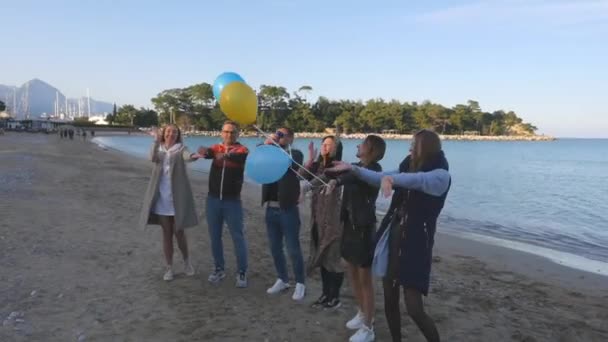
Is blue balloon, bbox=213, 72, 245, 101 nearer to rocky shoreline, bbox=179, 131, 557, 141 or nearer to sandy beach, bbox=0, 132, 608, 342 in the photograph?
sandy beach, bbox=0, 132, 608, 342

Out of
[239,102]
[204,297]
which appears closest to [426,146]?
[239,102]

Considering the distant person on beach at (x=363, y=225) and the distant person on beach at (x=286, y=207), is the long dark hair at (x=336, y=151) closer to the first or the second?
the distant person on beach at (x=286, y=207)

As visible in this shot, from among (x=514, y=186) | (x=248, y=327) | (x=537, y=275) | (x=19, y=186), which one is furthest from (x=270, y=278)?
(x=514, y=186)

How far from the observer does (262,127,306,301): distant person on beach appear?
4594 mm

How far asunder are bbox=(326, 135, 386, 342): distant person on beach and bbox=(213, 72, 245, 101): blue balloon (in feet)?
5.91

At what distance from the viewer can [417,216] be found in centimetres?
313

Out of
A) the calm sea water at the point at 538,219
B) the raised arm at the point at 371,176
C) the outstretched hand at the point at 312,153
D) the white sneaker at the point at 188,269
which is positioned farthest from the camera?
the calm sea water at the point at 538,219

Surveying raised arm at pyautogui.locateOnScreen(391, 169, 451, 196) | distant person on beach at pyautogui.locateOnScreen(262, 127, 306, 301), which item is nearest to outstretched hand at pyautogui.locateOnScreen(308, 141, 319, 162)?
distant person on beach at pyautogui.locateOnScreen(262, 127, 306, 301)

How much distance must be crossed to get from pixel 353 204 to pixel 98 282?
3256 mm

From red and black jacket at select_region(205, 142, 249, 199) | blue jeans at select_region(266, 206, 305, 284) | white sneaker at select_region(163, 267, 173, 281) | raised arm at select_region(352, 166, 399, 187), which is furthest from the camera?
white sneaker at select_region(163, 267, 173, 281)

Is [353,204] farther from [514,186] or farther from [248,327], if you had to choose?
[514,186]

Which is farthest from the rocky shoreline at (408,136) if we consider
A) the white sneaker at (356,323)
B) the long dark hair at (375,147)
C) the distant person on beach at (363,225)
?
the long dark hair at (375,147)

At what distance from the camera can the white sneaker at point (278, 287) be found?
502 cm

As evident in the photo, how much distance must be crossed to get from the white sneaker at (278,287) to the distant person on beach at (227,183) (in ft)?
1.33
